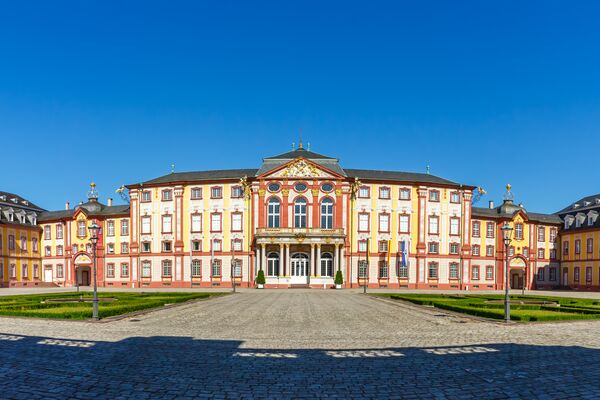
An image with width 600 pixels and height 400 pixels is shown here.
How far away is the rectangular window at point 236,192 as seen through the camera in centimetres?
6700

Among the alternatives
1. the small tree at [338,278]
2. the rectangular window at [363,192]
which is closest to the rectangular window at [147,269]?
the small tree at [338,278]

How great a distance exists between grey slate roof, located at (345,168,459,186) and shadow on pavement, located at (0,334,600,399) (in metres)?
54.5

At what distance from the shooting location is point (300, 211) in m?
65.3

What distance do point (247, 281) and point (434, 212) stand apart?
29.4m

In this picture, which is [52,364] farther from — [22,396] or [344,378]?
[344,378]

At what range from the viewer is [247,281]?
65875 mm

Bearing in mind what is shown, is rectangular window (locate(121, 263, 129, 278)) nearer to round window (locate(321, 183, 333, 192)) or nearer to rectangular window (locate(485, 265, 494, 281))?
round window (locate(321, 183, 333, 192))

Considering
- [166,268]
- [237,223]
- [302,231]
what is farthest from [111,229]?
[302,231]

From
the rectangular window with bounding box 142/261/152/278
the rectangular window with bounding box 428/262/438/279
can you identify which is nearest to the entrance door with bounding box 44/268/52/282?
the rectangular window with bounding box 142/261/152/278

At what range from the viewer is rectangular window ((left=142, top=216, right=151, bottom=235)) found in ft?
229

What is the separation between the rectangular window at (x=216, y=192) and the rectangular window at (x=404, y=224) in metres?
26.7

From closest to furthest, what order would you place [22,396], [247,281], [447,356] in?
[22,396] → [447,356] → [247,281]

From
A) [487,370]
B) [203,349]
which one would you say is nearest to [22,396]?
[203,349]

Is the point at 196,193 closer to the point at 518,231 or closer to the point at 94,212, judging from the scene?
the point at 94,212
